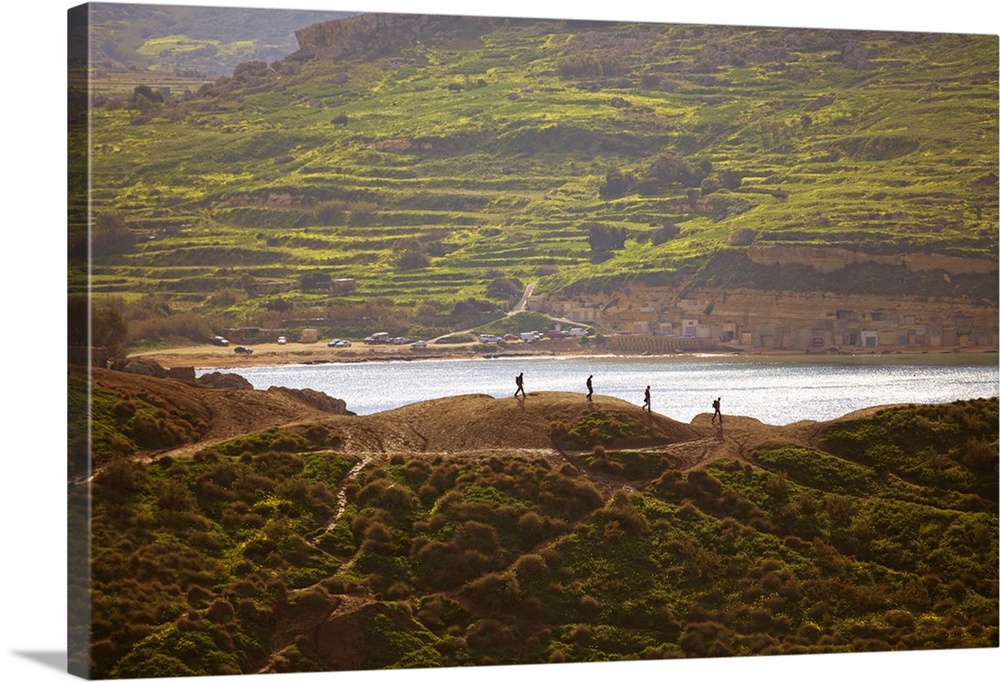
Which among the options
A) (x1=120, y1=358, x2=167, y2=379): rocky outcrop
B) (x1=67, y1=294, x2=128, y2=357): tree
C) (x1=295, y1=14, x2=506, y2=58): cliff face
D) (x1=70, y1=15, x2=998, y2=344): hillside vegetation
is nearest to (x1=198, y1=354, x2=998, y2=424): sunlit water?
(x1=70, y1=15, x2=998, y2=344): hillside vegetation

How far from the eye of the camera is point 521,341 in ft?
75.3

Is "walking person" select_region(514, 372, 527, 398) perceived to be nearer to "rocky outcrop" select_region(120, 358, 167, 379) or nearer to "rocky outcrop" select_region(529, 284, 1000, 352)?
"rocky outcrop" select_region(529, 284, 1000, 352)

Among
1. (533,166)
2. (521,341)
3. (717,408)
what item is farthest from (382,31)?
(717,408)

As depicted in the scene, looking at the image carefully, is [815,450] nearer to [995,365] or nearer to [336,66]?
[995,365]

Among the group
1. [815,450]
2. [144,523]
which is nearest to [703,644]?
[815,450]

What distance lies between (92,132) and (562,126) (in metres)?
6.44

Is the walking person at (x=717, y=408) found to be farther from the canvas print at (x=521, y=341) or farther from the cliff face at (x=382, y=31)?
the cliff face at (x=382, y=31)

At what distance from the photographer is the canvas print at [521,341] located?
20422 millimetres

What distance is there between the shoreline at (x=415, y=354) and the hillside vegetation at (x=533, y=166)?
0.27 m

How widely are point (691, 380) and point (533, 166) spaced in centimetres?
348

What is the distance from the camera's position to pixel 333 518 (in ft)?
70.0

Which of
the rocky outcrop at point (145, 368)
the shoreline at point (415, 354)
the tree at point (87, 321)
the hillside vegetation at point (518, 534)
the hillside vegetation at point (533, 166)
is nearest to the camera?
the tree at point (87, 321)

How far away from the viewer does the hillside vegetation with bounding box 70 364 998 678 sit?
2017 cm

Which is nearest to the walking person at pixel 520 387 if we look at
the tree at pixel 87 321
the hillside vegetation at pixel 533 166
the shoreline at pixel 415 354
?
the shoreline at pixel 415 354
